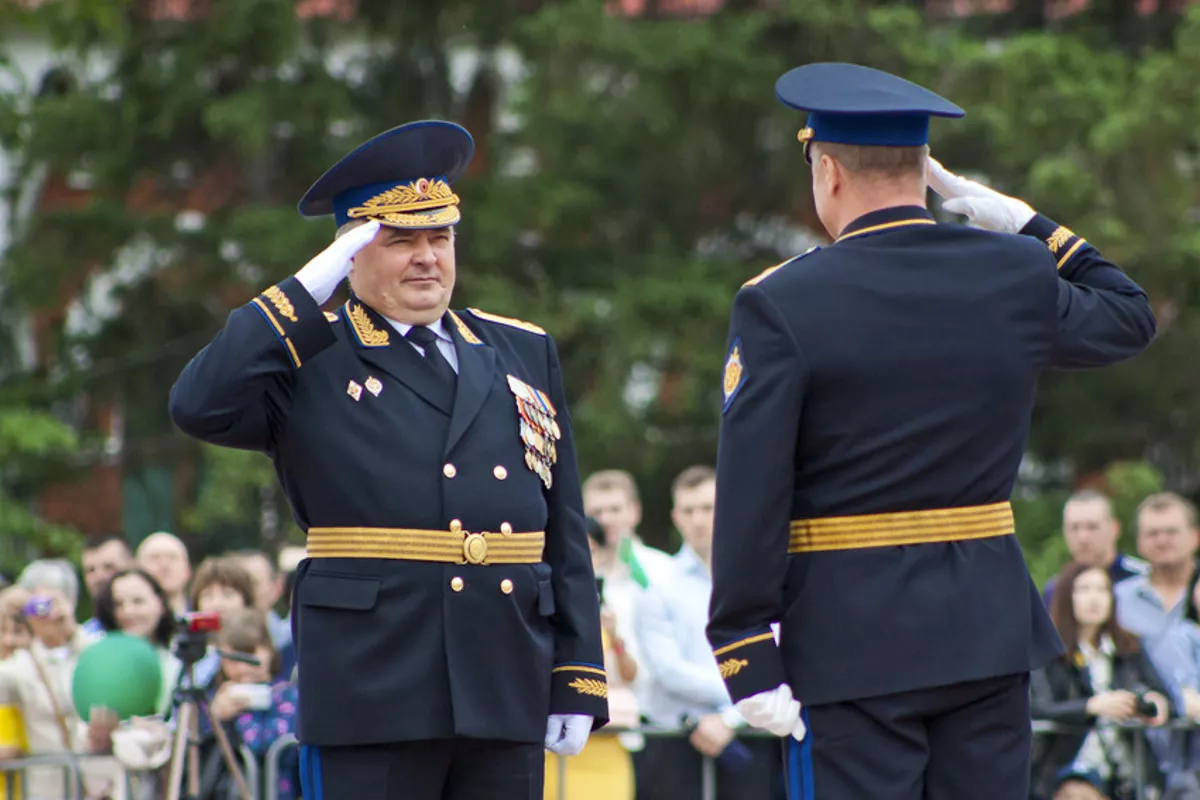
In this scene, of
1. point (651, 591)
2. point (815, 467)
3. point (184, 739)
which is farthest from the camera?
point (651, 591)

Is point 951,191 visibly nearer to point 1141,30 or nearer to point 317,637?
point 317,637

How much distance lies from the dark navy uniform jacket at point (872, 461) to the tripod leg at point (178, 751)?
3.32 metres

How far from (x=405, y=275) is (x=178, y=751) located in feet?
9.21

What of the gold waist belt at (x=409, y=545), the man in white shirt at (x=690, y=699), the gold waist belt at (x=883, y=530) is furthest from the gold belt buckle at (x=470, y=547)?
the man in white shirt at (x=690, y=699)

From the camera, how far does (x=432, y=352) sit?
470cm

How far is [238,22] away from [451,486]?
10.9 meters

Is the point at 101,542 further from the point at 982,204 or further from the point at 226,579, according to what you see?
the point at 982,204

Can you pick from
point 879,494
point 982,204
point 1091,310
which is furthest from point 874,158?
point 879,494

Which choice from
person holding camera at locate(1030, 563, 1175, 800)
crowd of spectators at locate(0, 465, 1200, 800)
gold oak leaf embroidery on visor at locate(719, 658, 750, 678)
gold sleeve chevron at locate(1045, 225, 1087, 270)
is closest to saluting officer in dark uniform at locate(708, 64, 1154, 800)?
gold oak leaf embroidery on visor at locate(719, 658, 750, 678)

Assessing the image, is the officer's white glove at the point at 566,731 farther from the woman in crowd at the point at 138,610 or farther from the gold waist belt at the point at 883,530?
the woman in crowd at the point at 138,610

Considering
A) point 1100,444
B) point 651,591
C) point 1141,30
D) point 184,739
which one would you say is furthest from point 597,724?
point 1141,30

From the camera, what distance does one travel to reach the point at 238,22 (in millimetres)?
14773

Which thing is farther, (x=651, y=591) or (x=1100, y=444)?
(x=1100, y=444)

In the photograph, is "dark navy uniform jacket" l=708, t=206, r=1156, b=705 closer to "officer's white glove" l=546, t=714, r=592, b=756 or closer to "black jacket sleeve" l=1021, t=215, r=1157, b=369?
"black jacket sleeve" l=1021, t=215, r=1157, b=369
